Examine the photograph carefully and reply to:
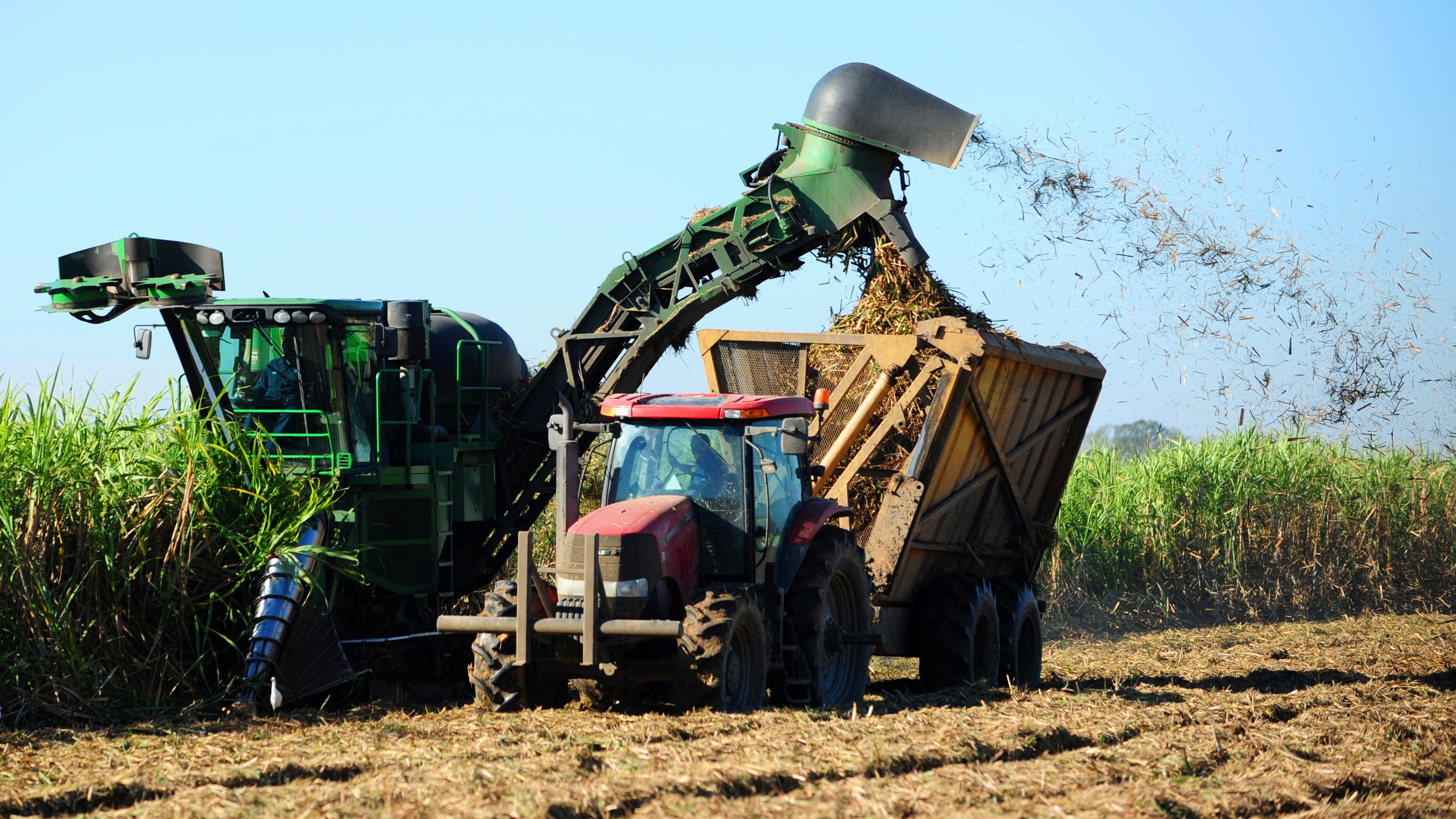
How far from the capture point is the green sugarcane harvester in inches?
276

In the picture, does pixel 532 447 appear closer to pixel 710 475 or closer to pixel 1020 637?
pixel 710 475

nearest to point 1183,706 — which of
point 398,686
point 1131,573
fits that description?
point 398,686

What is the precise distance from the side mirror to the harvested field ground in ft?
4.45

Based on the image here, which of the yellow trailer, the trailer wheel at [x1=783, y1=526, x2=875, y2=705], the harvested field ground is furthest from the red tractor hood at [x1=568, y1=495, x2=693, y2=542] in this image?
the yellow trailer

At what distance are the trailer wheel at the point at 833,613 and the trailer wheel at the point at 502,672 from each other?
143cm

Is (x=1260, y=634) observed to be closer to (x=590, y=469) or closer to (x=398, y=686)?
(x=590, y=469)

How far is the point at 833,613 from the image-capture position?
315 inches

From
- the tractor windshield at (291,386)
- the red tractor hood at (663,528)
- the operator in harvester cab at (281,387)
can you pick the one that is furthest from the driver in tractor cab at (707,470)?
the operator in harvester cab at (281,387)

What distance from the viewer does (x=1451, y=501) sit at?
16.4 m

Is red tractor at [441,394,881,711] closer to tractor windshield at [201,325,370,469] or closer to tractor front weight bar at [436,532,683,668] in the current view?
tractor front weight bar at [436,532,683,668]

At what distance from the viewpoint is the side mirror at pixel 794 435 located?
726 cm

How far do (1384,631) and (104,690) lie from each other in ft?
35.8

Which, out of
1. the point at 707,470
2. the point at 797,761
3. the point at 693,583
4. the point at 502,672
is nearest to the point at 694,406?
the point at 707,470

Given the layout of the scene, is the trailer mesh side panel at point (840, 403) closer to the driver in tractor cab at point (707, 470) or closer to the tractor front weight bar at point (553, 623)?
the driver in tractor cab at point (707, 470)
